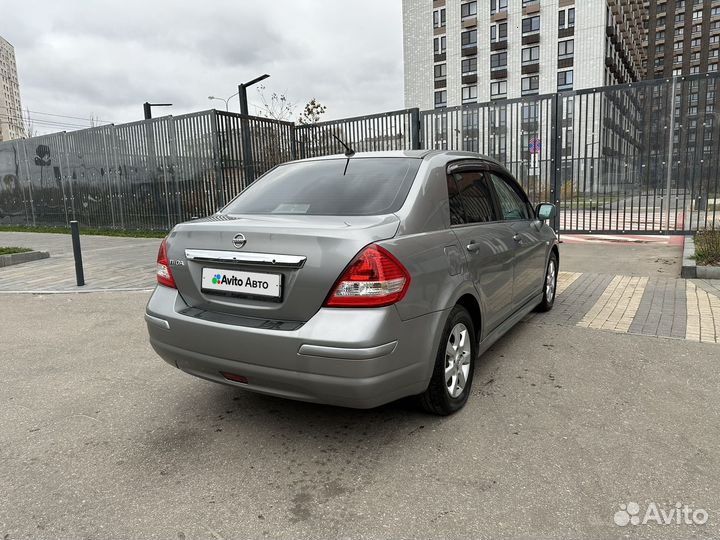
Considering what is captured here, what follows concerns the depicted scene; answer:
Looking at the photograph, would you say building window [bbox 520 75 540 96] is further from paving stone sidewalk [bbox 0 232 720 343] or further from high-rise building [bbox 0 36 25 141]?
high-rise building [bbox 0 36 25 141]

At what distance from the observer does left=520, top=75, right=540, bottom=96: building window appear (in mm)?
54816

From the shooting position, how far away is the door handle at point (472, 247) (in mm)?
3248

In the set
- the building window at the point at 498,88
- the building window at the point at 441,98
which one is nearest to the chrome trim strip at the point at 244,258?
the building window at the point at 498,88

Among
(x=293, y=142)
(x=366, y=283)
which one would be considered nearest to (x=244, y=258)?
(x=366, y=283)

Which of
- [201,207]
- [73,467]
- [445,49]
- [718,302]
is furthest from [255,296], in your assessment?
[445,49]

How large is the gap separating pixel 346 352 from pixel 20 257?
10619 millimetres

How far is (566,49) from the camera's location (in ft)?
172

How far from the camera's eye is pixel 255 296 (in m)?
2.71

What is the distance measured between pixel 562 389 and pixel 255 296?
7.24 feet

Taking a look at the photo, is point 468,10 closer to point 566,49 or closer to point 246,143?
point 566,49

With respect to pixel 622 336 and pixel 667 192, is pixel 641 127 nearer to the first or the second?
pixel 667 192

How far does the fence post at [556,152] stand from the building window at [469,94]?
167 feet

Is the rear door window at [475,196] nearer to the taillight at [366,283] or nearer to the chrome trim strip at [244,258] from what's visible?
the taillight at [366,283]

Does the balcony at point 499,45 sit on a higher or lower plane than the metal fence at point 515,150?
higher
